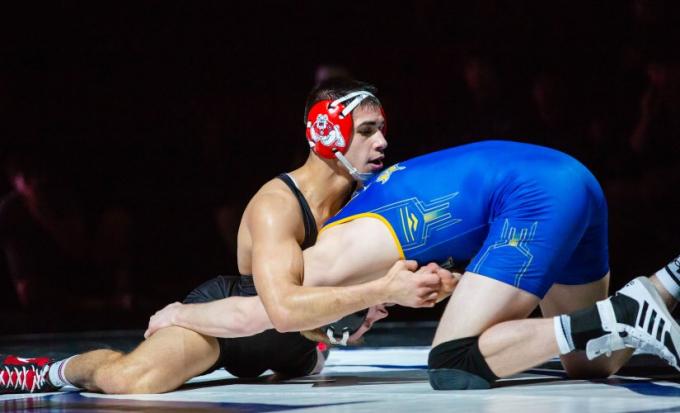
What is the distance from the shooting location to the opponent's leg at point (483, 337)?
108 inches

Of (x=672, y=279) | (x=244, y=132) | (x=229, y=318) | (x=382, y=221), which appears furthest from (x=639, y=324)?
(x=244, y=132)

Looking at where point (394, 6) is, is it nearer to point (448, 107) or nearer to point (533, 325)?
point (448, 107)

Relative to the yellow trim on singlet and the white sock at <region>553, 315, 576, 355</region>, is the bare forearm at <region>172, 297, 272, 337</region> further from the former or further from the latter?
the white sock at <region>553, 315, 576, 355</region>

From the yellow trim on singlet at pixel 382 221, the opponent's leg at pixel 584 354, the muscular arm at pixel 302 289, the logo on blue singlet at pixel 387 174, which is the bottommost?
the opponent's leg at pixel 584 354

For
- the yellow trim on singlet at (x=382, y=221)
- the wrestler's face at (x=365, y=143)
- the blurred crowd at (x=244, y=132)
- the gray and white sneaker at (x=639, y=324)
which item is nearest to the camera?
the gray and white sneaker at (x=639, y=324)

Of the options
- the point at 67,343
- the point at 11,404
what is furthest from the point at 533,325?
the point at 67,343

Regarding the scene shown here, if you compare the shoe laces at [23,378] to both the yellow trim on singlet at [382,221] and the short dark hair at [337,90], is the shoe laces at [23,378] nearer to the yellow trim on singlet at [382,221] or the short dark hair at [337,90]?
the yellow trim on singlet at [382,221]

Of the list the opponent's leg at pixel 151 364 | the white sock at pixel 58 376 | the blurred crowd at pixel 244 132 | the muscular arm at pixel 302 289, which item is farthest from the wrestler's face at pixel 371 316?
the blurred crowd at pixel 244 132

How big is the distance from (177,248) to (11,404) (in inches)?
135

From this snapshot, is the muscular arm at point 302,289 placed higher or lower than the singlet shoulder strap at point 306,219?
lower

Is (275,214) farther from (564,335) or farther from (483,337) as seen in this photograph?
(564,335)

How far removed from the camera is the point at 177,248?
633cm

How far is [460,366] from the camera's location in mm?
2818

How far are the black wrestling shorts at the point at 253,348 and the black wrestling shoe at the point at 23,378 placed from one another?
0.49 m
